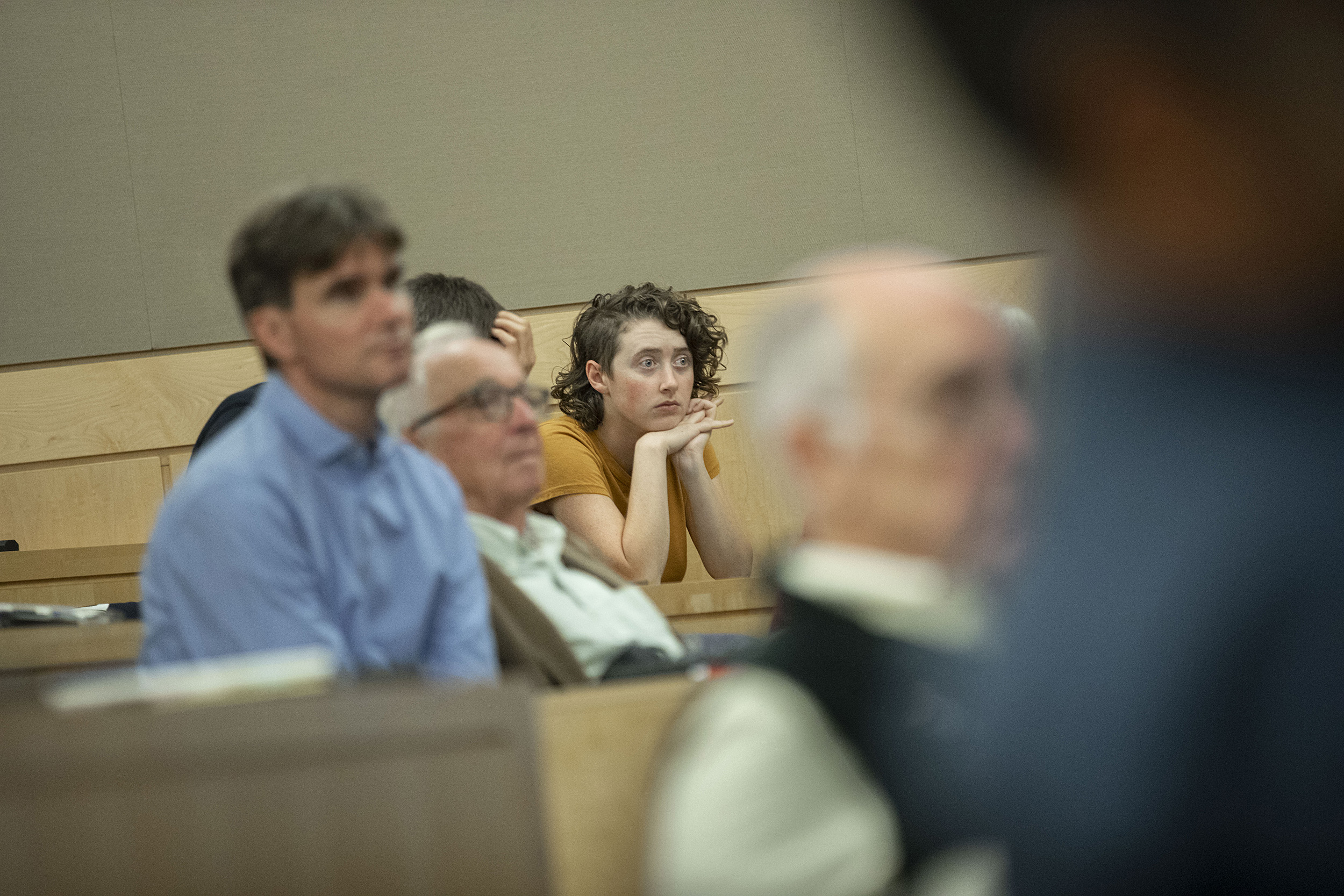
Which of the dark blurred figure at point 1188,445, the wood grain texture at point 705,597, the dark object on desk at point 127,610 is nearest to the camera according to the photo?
the dark blurred figure at point 1188,445

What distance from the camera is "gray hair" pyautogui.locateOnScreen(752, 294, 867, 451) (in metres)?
0.72

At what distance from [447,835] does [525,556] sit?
86 cm

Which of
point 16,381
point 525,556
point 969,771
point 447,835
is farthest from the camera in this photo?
point 16,381

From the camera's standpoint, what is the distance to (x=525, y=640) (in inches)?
60.2

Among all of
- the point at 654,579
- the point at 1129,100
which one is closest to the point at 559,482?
the point at 654,579

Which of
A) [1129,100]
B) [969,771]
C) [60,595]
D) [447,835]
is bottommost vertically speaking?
[60,595]

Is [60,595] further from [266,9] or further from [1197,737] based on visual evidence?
[1197,737]

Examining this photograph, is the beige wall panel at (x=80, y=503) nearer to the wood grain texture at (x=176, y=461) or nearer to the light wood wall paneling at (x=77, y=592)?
the wood grain texture at (x=176, y=461)

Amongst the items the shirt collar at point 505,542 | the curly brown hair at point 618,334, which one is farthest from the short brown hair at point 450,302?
the curly brown hair at point 618,334

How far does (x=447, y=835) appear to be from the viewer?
2.89 feet

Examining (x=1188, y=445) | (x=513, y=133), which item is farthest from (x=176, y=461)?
(x=1188, y=445)

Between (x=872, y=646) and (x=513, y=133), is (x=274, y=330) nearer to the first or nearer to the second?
(x=872, y=646)

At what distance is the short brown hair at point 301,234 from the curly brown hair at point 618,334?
151 cm

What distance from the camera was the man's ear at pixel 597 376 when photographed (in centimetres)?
282
